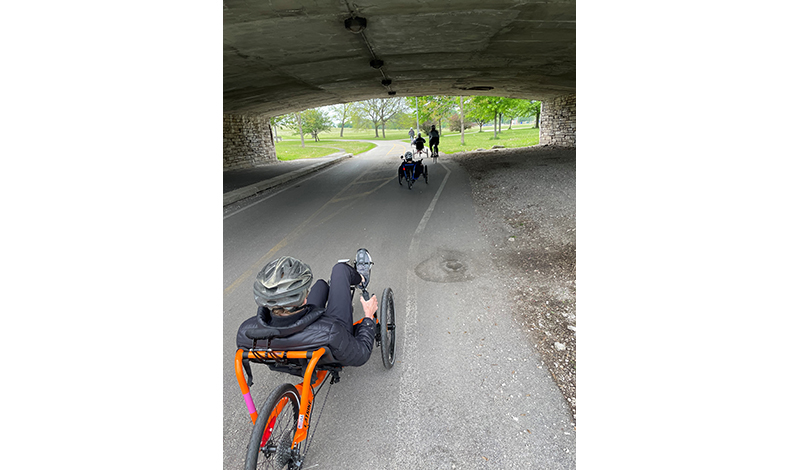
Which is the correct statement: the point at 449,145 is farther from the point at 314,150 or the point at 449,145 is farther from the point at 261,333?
the point at 261,333

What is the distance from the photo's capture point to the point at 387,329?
3.36 m

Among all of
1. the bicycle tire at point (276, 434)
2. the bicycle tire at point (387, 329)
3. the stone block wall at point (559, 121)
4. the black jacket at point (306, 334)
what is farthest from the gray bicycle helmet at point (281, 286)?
the stone block wall at point (559, 121)

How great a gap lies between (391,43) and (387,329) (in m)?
8.14

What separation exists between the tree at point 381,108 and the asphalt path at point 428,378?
6295 centimetres

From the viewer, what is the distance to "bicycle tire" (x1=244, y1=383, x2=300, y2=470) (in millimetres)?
1934

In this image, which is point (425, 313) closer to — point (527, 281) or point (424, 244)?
point (527, 281)

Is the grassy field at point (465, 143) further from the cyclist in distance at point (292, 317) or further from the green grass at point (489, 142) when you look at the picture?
the cyclist in distance at point (292, 317)

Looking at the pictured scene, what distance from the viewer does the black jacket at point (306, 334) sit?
84.7 inches

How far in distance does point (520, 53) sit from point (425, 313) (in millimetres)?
9634

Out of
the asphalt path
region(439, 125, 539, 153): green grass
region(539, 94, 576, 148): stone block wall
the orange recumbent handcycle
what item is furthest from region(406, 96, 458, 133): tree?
the orange recumbent handcycle

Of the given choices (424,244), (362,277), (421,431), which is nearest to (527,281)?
(424,244)

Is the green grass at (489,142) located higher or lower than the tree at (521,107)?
lower

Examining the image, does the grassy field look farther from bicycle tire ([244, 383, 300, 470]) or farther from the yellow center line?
bicycle tire ([244, 383, 300, 470])

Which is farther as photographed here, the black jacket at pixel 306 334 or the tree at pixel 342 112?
the tree at pixel 342 112
